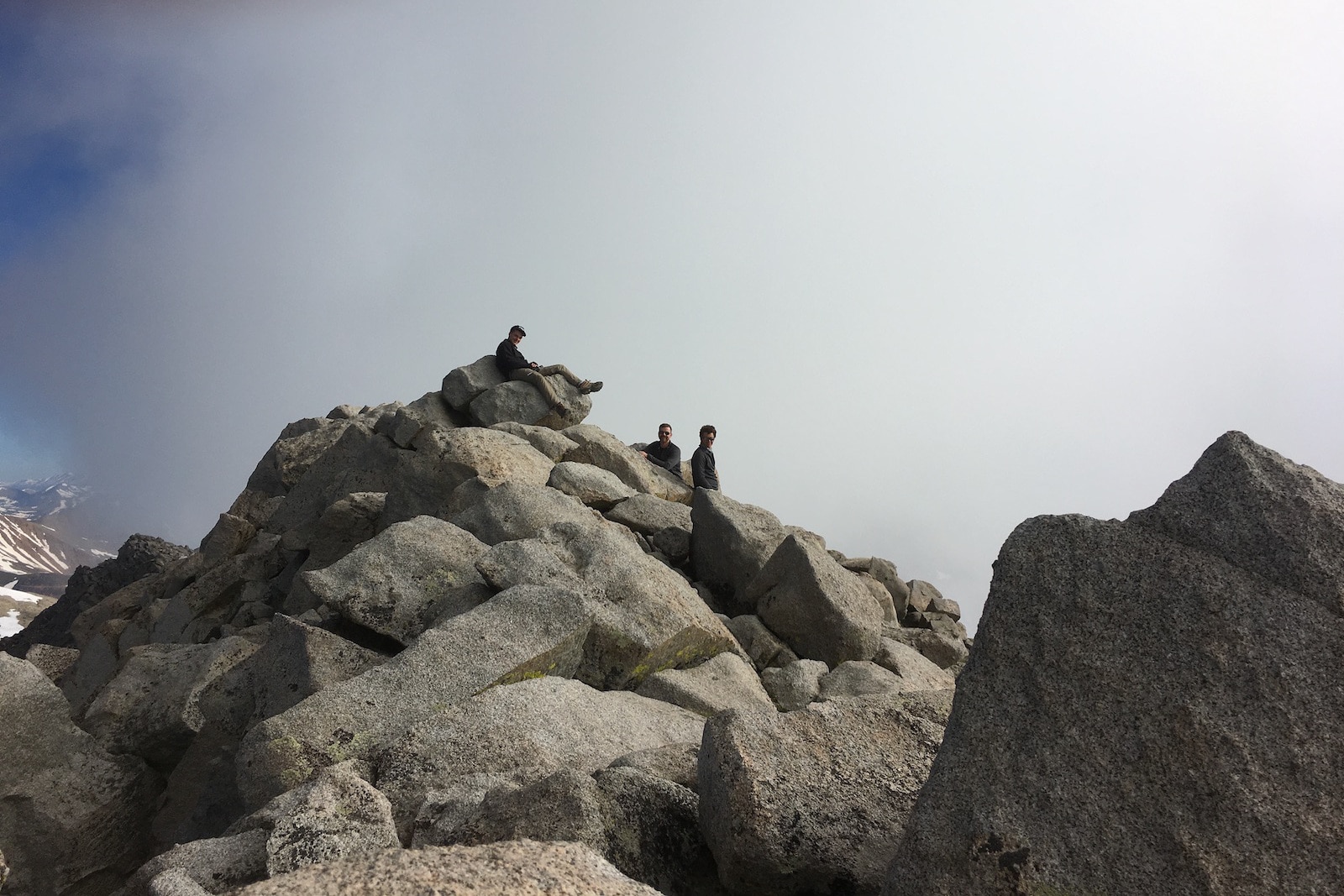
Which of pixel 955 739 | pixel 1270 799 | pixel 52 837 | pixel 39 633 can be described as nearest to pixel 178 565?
pixel 39 633

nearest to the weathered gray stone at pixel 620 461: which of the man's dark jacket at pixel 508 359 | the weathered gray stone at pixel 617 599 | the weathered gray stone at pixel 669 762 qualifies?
the man's dark jacket at pixel 508 359

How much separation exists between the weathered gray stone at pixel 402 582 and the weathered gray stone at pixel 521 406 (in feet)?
37.6

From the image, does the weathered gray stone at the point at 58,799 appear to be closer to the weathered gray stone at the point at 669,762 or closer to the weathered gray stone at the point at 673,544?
the weathered gray stone at the point at 669,762

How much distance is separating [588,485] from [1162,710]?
47.6 feet

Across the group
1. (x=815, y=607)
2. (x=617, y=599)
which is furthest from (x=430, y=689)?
(x=815, y=607)

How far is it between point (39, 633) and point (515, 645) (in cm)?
2484

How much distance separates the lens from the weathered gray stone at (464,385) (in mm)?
23562

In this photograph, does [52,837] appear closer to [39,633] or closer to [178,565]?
[178,565]

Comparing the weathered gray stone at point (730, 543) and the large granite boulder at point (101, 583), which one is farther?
the large granite boulder at point (101, 583)

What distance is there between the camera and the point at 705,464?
2364 centimetres

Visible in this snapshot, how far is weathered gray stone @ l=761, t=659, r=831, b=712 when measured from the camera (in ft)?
40.9

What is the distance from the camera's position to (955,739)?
177 inches

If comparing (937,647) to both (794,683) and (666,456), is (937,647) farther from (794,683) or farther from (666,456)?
(666,456)

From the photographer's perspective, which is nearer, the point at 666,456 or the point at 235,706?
the point at 235,706
